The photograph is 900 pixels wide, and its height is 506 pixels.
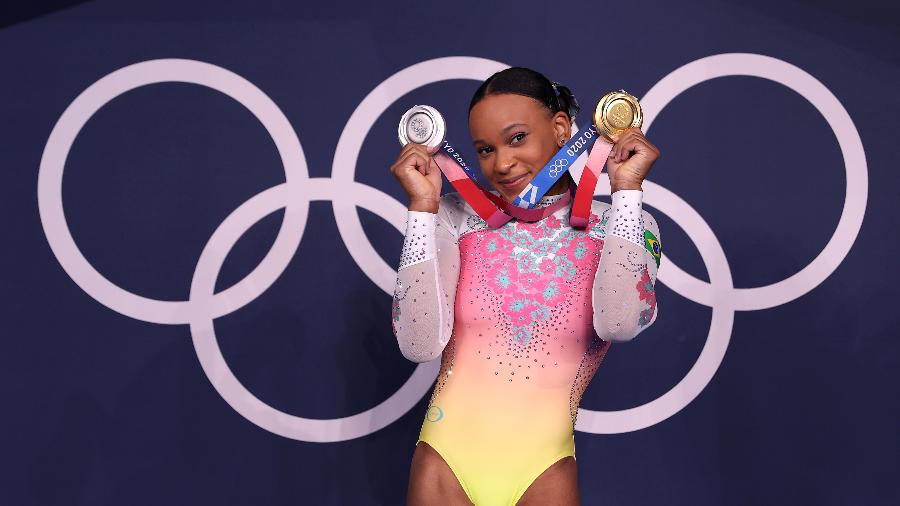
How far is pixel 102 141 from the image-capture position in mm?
2926

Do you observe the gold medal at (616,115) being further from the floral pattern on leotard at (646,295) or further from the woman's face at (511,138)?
the floral pattern on leotard at (646,295)

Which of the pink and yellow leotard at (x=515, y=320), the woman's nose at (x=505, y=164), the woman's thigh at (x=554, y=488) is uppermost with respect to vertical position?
the woman's nose at (x=505, y=164)

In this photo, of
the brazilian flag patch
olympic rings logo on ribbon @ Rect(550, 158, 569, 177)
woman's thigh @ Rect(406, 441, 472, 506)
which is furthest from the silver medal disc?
woman's thigh @ Rect(406, 441, 472, 506)

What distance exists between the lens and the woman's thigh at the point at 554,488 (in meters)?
1.95

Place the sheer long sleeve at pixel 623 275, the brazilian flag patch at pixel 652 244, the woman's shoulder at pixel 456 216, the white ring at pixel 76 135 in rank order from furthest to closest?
the white ring at pixel 76 135
the woman's shoulder at pixel 456 216
the brazilian flag patch at pixel 652 244
the sheer long sleeve at pixel 623 275

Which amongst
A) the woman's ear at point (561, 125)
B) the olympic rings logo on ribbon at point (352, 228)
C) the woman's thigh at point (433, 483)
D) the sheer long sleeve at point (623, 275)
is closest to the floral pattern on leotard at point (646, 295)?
the sheer long sleeve at point (623, 275)

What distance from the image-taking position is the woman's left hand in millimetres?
1917

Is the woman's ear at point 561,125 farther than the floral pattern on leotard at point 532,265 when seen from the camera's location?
Yes

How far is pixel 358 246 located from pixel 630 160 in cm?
122

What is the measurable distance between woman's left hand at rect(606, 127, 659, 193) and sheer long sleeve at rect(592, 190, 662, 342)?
2 cm

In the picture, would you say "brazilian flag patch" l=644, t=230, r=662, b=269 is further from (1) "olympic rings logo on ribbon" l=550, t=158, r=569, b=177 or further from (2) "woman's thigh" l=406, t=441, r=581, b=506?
(2) "woman's thigh" l=406, t=441, r=581, b=506

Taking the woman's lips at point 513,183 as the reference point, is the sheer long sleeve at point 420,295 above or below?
below

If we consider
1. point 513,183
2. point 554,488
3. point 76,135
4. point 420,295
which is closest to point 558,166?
point 513,183

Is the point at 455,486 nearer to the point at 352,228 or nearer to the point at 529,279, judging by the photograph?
the point at 529,279
